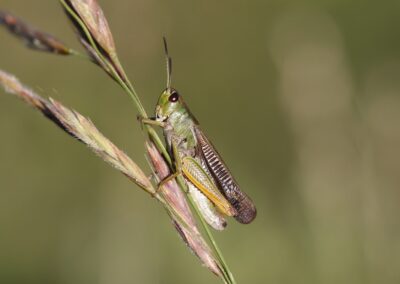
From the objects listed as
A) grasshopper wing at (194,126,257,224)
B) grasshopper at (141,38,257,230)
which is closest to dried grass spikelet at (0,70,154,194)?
grasshopper at (141,38,257,230)

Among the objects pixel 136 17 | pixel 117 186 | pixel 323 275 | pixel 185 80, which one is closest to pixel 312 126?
pixel 323 275

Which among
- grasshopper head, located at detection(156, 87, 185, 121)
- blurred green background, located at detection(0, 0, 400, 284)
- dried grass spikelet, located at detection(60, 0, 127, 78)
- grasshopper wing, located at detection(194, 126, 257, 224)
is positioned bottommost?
dried grass spikelet, located at detection(60, 0, 127, 78)

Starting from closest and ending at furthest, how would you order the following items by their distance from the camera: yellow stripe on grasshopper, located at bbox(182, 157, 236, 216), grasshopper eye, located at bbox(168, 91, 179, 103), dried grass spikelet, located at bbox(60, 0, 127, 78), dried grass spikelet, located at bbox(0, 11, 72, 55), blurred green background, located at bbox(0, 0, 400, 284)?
dried grass spikelet, located at bbox(0, 11, 72, 55)
dried grass spikelet, located at bbox(60, 0, 127, 78)
yellow stripe on grasshopper, located at bbox(182, 157, 236, 216)
grasshopper eye, located at bbox(168, 91, 179, 103)
blurred green background, located at bbox(0, 0, 400, 284)

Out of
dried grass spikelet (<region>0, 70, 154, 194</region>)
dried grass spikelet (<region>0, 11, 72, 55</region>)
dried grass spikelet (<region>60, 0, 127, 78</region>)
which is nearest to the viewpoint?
dried grass spikelet (<region>0, 11, 72, 55</region>)

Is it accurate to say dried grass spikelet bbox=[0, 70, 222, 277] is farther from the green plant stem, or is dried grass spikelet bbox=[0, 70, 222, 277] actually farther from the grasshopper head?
the grasshopper head

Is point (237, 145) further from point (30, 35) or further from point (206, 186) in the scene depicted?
point (30, 35)

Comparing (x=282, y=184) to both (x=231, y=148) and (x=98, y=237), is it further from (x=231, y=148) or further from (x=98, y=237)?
(x=98, y=237)

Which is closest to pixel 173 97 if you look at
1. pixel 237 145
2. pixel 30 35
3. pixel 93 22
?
pixel 93 22
